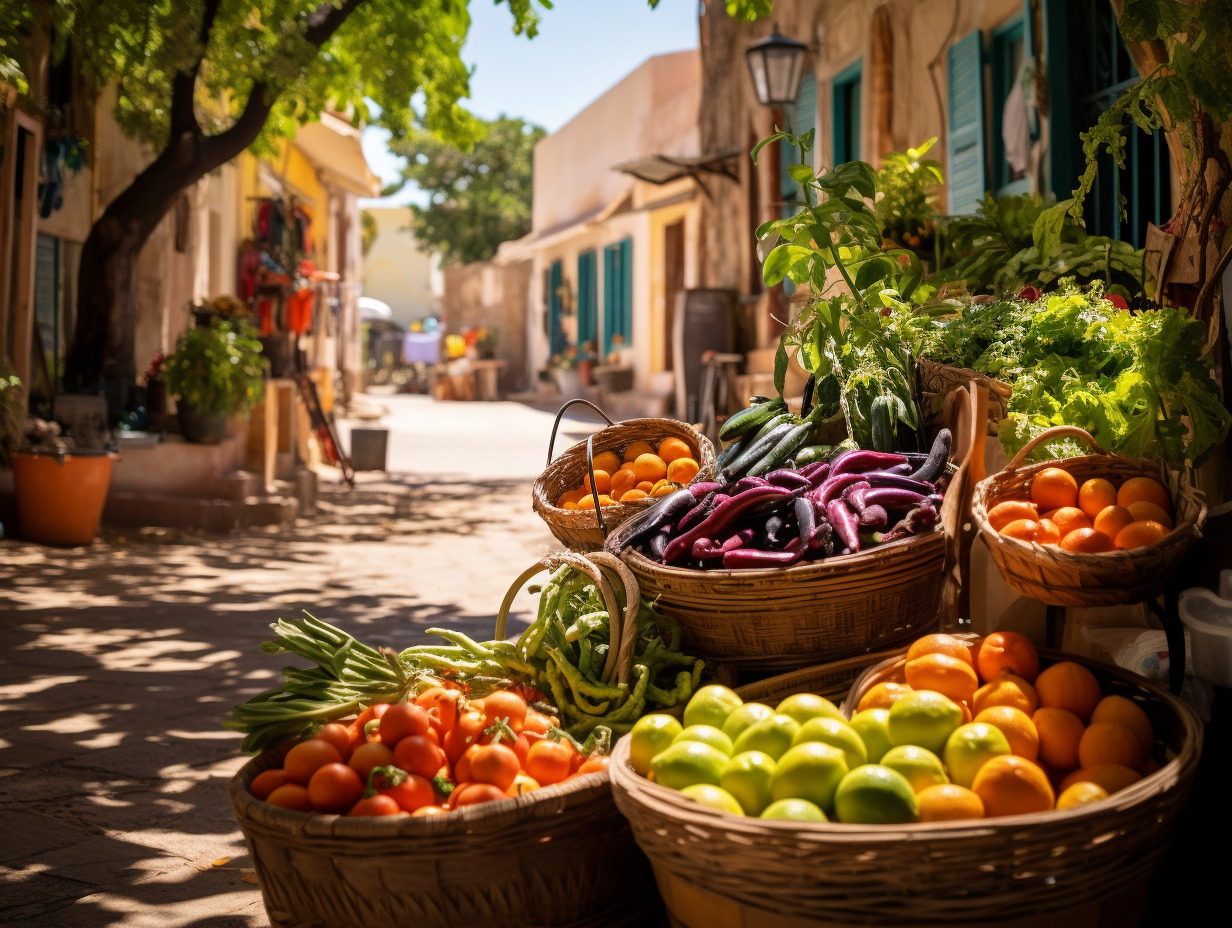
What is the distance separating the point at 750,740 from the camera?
2162 millimetres

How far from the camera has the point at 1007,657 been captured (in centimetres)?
240

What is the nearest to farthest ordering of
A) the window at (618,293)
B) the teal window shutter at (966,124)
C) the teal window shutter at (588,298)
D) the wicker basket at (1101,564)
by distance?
1. the wicker basket at (1101,564)
2. the teal window shutter at (966,124)
3. the window at (618,293)
4. the teal window shutter at (588,298)

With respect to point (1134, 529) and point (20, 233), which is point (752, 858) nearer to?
point (1134, 529)

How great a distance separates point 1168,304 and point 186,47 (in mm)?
8017

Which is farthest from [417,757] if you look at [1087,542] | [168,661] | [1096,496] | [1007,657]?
[168,661]

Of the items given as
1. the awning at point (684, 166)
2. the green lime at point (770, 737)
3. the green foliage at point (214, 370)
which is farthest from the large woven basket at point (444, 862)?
the awning at point (684, 166)

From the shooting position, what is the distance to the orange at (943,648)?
96.7 inches

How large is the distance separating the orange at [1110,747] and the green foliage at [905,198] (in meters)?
4.15

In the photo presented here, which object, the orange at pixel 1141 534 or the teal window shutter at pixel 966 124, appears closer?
the orange at pixel 1141 534

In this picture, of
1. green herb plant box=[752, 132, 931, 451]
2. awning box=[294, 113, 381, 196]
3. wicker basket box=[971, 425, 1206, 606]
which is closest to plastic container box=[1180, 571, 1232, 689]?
wicker basket box=[971, 425, 1206, 606]

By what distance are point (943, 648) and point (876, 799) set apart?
0.63 meters

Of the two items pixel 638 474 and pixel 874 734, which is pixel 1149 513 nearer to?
pixel 874 734

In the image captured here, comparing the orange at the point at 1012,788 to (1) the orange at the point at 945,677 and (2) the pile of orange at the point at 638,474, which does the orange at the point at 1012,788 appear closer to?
(1) the orange at the point at 945,677

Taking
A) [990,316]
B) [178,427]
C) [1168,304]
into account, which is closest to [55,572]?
[178,427]
